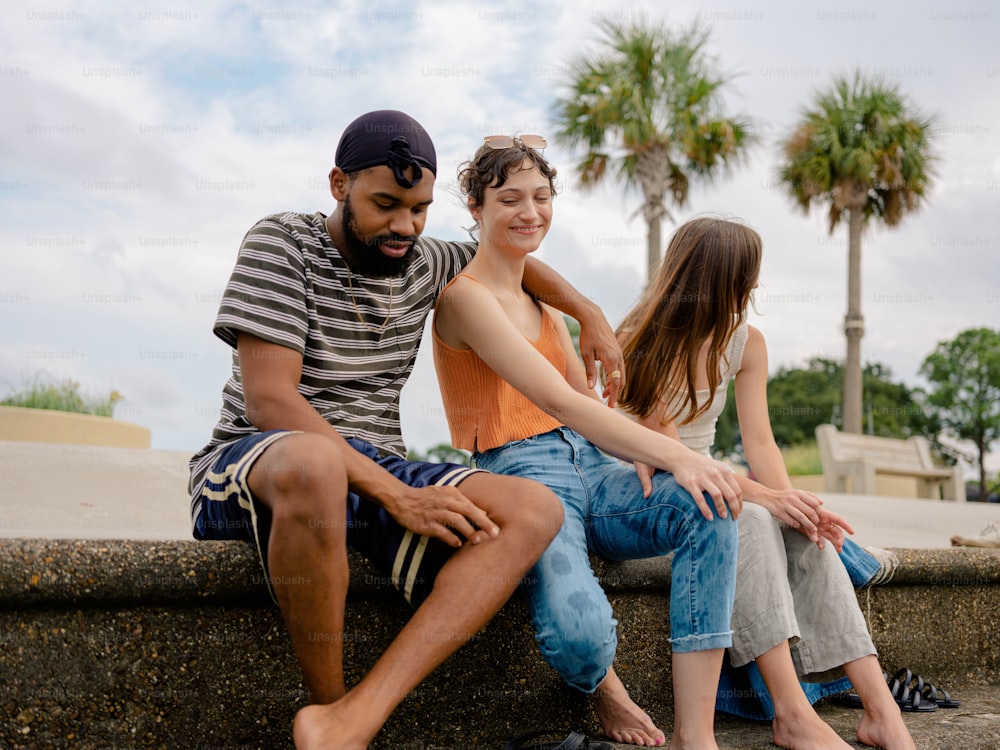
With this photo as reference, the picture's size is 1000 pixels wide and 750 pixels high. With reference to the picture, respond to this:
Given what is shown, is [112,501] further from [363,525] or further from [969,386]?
[969,386]

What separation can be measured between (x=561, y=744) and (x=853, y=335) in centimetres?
1636

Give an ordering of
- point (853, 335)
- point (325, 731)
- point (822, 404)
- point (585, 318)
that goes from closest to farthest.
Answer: point (325, 731) < point (585, 318) < point (853, 335) < point (822, 404)

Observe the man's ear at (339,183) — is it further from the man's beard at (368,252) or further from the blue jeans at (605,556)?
the blue jeans at (605,556)

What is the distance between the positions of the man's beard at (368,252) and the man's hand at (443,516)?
→ 2.08 ft

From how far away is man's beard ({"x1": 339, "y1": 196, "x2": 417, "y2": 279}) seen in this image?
2150mm

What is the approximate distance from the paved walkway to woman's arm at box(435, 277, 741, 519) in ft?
8.85

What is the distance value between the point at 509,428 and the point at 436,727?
2.49 ft

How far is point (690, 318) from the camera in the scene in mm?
2637

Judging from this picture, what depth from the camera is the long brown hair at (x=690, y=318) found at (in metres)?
2.58

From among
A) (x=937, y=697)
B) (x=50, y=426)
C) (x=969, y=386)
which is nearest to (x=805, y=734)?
(x=937, y=697)

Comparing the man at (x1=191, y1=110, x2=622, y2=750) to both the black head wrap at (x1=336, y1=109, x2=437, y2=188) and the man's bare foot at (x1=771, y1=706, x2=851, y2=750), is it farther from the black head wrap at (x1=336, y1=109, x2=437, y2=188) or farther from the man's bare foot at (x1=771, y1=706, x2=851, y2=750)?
the man's bare foot at (x1=771, y1=706, x2=851, y2=750)

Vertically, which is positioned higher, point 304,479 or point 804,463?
point 304,479

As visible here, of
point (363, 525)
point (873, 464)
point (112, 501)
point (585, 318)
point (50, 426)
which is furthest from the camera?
point (873, 464)

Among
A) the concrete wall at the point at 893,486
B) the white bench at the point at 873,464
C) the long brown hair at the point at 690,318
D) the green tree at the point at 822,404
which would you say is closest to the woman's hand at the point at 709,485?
the long brown hair at the point at 690,318
